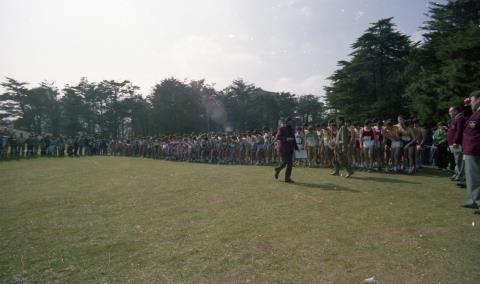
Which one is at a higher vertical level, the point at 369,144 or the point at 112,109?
the point at 112,109

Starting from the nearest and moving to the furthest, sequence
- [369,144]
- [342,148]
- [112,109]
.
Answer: [342,148], [369,144], [112,109]

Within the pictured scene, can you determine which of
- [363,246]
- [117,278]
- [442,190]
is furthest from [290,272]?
[442,190]

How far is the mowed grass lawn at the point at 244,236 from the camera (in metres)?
4.02

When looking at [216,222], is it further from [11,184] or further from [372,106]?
[372,106]

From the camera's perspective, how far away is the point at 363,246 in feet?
15.6

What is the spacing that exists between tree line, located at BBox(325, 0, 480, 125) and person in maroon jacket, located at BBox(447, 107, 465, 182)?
1318 cm

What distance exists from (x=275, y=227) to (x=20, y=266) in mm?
4006

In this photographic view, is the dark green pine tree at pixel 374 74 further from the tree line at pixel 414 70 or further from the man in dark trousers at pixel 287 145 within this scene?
the man in dark trousers at pixel 287 145

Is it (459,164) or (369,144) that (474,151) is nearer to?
(459,164)

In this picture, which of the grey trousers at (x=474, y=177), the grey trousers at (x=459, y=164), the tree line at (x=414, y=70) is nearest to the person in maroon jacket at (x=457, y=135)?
the grey trousers at (x=459, y=164)

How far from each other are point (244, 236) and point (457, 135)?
5.87 meters

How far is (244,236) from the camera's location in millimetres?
5340

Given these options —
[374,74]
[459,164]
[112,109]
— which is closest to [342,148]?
[459,164]

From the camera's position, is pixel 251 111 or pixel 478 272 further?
pixel 251 111
